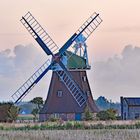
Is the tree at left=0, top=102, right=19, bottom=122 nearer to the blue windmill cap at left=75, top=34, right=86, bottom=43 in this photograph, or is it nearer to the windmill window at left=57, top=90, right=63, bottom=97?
the windmill window at left=57, top=90, right=63, bottom=97

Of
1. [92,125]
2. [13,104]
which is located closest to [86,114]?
[13,104]

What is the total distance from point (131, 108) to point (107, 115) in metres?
12.9

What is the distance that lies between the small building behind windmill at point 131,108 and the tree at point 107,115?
9.86 m

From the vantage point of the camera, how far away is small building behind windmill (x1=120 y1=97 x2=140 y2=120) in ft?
254

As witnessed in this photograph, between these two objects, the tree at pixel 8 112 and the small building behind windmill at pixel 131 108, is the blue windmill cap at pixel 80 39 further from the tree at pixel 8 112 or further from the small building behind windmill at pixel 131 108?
the small building behind windmill at pixel 131 108

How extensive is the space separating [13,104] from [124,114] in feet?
60.2

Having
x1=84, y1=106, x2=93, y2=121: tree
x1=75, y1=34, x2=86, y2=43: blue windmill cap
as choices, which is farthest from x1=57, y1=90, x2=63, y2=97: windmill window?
x1=75, y1=34, x2=86, y2=43: blue windmill cap

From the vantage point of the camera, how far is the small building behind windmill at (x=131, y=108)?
77562 millimetres

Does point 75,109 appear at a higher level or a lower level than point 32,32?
lower

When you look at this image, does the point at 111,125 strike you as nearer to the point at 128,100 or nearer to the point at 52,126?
the point at 52,126

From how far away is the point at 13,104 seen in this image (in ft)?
215

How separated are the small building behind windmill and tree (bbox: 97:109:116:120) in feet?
32.3

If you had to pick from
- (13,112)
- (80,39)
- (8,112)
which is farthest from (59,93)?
(80,39)

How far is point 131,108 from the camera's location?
78562 millimetres
